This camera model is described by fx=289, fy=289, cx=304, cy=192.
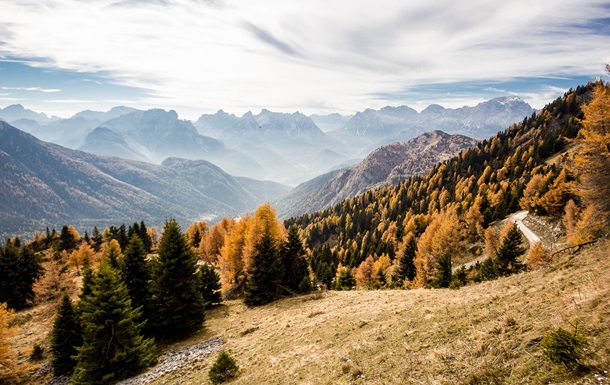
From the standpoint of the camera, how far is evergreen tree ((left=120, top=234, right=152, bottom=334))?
37875 mm

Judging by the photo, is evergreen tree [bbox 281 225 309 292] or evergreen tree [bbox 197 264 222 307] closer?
evergreen tree [bbox 281 225 309 292]

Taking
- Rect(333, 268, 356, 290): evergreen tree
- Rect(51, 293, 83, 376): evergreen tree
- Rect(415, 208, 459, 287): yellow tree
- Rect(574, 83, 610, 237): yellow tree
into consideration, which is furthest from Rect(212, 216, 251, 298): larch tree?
Rect(574, 83, 610, 237): yellow tree

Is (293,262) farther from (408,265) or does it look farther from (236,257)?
(408,265)

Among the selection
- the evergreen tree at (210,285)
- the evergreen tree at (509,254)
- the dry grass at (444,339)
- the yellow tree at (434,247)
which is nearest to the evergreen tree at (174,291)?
the evergreen tree at (210,285)

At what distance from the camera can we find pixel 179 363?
88.2ft

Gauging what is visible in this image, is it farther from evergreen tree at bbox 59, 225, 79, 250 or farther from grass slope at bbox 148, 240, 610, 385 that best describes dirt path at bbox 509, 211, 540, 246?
evergreen tree at bbox 59, 225, 79, 250

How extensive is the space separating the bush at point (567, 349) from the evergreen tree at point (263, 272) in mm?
36216

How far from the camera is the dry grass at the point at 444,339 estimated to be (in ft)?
32.4

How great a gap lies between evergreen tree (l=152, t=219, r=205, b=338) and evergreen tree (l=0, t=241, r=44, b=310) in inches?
1818

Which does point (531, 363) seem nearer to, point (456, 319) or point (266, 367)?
point (456, 319)

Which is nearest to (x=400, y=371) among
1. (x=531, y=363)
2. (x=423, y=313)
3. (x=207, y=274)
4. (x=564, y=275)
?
(x=531, y=363)

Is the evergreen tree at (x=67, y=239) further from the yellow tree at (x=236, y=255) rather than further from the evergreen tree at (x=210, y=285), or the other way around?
the evergreen tree at (x=210, y=285)

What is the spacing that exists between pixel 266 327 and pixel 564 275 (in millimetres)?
25645

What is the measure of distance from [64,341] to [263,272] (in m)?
24.1
